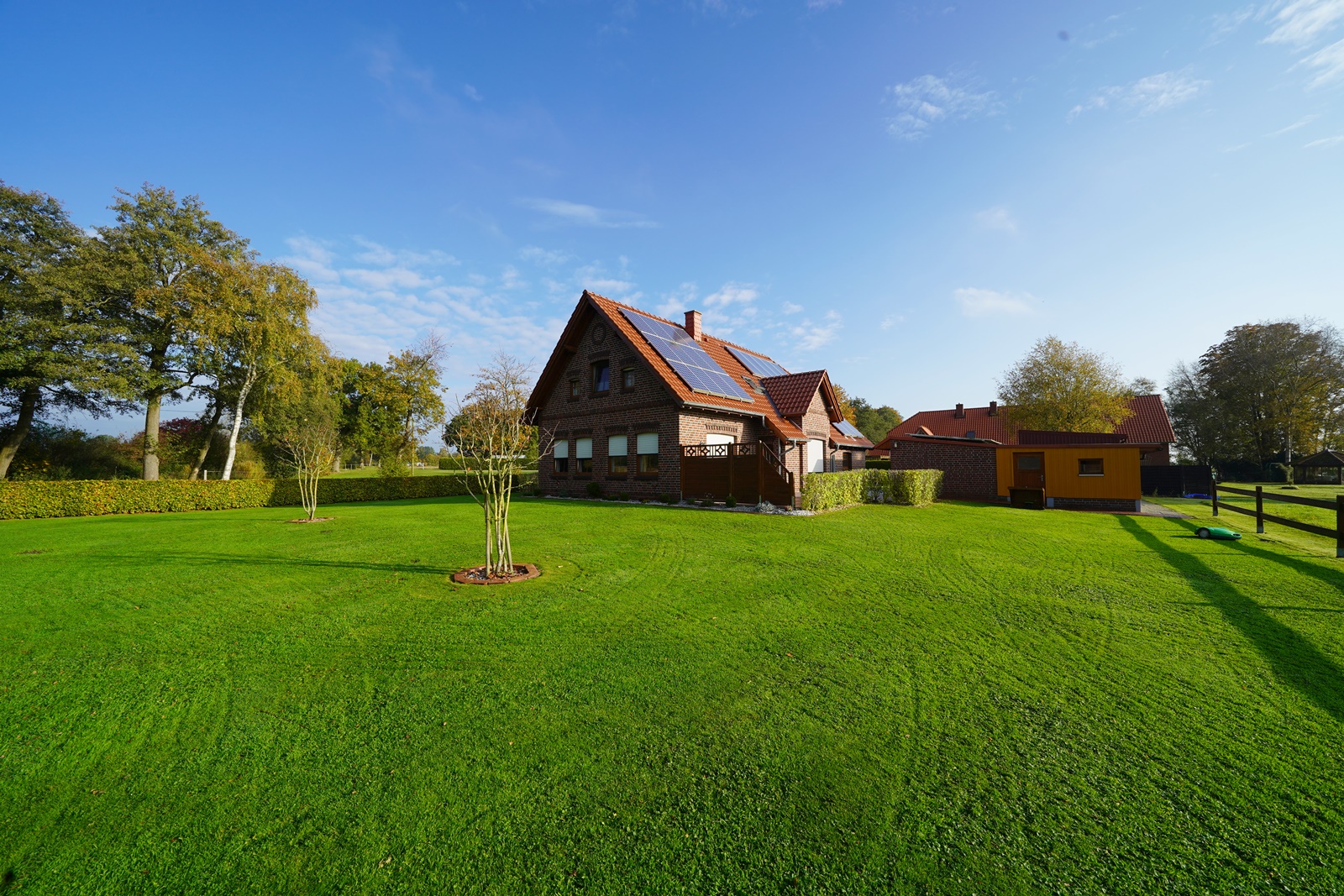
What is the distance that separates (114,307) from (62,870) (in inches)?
1207

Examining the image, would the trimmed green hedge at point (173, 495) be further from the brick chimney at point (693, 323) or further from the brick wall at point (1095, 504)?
the brick wall at point (1095, 504)

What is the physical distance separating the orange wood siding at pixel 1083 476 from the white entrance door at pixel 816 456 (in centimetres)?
676

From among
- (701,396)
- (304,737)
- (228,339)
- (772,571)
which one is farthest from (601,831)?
(228,339)

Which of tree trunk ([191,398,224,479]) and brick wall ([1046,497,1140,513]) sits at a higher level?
tree trunk ([191,398,224,479])

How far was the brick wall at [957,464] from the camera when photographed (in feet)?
64.3

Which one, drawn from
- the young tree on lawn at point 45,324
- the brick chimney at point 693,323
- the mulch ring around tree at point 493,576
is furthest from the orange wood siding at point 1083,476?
the young tree on lawn at point 45,324

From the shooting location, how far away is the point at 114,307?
2152 centimetres

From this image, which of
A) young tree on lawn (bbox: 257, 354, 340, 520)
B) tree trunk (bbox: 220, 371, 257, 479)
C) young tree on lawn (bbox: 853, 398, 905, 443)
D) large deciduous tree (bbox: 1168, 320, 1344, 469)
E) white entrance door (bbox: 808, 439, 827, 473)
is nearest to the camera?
white entrance door (bbox: 808, 439, 827, 473)

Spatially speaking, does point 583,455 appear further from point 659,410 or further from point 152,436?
point 152,436

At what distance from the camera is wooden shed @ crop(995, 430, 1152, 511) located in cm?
1739

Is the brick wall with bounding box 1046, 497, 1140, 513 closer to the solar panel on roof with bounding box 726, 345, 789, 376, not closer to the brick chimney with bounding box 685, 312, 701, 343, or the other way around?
the solar panel on roof with bounding box 726, 345, 789, 376

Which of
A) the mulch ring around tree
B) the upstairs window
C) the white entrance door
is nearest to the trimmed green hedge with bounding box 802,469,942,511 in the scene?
the white entrance door

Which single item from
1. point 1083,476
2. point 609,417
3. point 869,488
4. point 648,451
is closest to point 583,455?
point 609,417

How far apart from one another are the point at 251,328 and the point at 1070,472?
35093mm
